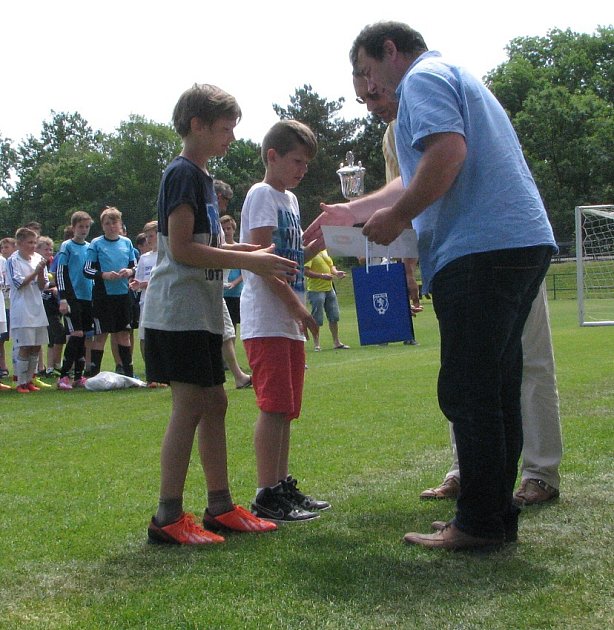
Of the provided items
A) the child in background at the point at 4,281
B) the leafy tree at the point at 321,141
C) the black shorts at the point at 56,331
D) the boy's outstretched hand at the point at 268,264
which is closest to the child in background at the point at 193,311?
the boy's outstretched hand at the point at 268,264

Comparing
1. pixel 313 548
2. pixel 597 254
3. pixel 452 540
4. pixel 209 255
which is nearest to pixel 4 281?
pixel 597 254

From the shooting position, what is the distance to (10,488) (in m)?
5.19

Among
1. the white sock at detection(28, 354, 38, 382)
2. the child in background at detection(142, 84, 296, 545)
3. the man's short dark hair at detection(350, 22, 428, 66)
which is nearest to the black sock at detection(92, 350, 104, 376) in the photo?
the white sock at detection(28, 354, 38, 382)

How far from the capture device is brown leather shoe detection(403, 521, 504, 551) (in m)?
3.51

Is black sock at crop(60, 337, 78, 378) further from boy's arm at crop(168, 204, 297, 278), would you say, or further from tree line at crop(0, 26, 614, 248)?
tree line at crop(0, 26, 614, 248)

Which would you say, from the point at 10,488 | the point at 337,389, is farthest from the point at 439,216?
the point at 337,389

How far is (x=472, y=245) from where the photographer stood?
348cm

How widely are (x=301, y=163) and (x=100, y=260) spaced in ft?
24.1

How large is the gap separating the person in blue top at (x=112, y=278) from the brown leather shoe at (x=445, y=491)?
7.49 meters

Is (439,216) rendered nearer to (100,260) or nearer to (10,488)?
(10,488)

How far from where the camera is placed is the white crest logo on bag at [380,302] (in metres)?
4.25

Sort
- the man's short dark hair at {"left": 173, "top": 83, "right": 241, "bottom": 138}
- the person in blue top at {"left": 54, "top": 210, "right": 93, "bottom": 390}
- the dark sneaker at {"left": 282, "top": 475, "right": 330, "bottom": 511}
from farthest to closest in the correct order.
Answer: the person in blue top at {"left": 54, "top": 210, "right": 93, "bottom": 390}, the dark sneaker at {"left": 282, "top": 475, "right": 330, "bottom": 511}, the man's short dark hair at {"left": 173, "top": 83, "right": 241, "bottom": 138}

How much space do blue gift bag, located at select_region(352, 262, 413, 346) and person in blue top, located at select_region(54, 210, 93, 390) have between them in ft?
27.0

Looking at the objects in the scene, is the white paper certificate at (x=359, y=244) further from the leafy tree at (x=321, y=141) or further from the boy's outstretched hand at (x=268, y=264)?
the leafy tree at (x=321, y=141)
